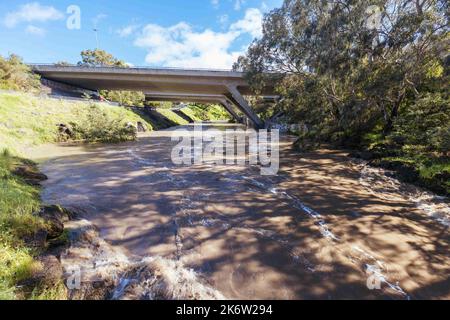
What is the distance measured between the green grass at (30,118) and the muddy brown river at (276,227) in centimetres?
542

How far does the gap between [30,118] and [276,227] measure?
18.0 meters

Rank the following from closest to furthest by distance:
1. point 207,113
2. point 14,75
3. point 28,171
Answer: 1. point 28,171
2. point 14,75
3. point 207,113

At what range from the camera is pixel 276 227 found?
18.4 feet

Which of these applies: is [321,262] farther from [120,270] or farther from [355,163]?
[355,163]

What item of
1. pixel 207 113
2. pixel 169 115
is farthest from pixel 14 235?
pixel 207 113

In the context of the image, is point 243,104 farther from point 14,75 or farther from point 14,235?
point 14,235

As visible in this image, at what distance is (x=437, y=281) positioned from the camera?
4035 mm

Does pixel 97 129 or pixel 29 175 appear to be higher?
pixel 97 129

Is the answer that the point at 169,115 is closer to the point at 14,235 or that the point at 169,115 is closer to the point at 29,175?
the point at 29,175

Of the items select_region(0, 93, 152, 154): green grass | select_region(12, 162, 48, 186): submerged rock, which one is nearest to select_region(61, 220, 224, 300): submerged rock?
select_region(12, 162, 48, 186): submerged rock

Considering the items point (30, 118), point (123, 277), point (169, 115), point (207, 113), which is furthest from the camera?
point (207, 113)

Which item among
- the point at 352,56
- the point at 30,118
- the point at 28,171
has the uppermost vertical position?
the point at 352,56

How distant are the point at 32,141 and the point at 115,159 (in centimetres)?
602

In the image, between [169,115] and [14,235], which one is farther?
[169,115]
